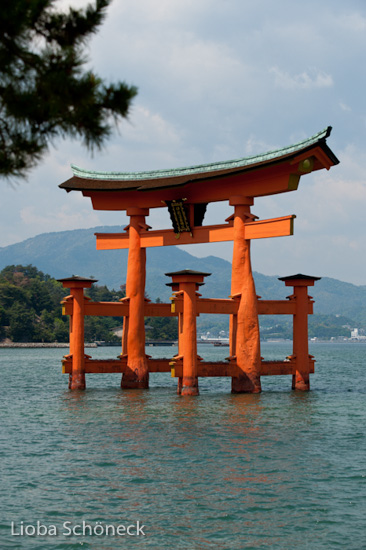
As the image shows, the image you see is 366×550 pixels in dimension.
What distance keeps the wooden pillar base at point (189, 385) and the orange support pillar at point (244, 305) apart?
1654mm

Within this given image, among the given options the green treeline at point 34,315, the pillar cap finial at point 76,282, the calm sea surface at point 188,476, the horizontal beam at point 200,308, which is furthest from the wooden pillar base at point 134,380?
the green treeline at point 34,315

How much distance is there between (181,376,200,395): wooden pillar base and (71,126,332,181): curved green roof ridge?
735 centimetres

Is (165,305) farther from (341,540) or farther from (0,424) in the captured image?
(341,540)

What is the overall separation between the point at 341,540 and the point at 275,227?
45.6 ft

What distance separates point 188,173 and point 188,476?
49.2 ft

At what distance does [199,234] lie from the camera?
2491 centimetres

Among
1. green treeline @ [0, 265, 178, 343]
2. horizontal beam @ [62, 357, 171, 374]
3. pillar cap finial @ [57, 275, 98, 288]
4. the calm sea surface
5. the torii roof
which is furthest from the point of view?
green treeline @ [0, 265, 178, 343]

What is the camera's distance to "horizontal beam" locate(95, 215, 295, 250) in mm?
22312

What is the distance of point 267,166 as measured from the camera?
22766mm

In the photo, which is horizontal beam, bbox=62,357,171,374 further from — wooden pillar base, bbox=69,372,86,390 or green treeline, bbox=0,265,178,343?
green treeline, bbox=0,265,178,343

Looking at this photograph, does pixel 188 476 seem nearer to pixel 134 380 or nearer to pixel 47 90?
pixel 47 90

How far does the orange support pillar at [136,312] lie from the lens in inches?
1025

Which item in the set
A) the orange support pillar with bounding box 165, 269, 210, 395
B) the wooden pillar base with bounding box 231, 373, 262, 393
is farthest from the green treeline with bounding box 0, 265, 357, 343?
the orange support pillar with bounding box 165, 269, 210, 395

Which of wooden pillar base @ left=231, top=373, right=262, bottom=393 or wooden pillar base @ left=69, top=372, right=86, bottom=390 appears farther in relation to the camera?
wooden pillar base @ left=69, top=372, right=86, bottom=390
